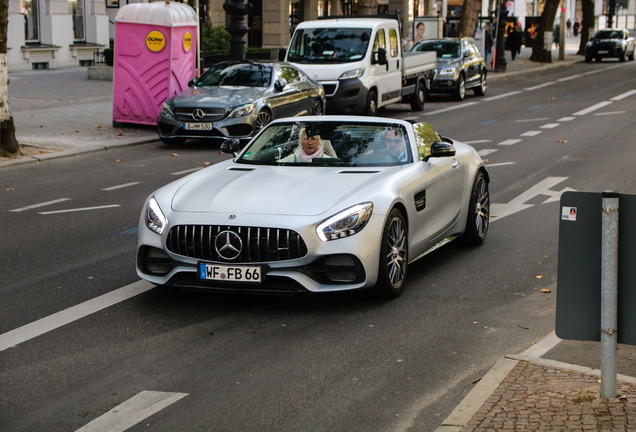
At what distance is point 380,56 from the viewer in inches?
946

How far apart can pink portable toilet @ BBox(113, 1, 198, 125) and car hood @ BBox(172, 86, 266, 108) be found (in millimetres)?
1945

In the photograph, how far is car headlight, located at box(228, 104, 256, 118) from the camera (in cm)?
1884

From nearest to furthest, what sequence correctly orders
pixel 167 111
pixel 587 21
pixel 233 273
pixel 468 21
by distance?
pixel 233 273
pixel 167 111
pixel 468 21
pixel 587 21

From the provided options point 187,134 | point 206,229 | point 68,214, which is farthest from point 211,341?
point 187,134

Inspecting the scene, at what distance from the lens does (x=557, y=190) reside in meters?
13.6

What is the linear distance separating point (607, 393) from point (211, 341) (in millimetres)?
2623

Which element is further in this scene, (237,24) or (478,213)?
(237,24)

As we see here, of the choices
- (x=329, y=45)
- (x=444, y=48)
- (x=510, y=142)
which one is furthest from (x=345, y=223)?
(x=444, y=48)

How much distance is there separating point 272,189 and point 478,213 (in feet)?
8.98

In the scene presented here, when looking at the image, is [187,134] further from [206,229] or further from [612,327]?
[612,327]

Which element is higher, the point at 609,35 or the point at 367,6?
the point at 367,6


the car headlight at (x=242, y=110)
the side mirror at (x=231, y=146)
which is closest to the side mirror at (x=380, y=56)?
the car headlight at (x=242, y=110)

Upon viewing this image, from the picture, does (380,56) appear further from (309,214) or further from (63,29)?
(63,29)

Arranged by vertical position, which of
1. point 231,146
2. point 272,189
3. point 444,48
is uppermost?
point 444,48
